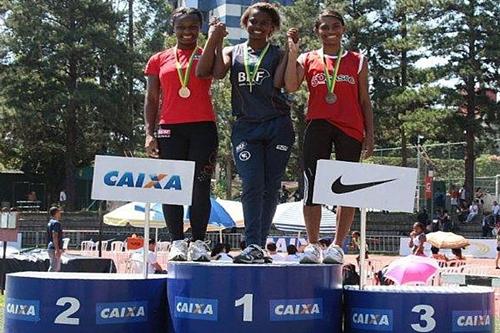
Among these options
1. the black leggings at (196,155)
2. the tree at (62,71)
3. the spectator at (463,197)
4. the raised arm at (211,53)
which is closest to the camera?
the raised arm at (211,53)

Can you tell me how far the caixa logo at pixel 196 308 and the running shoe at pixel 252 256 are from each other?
40 centimetres

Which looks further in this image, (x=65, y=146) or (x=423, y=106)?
(x=65, y=146)

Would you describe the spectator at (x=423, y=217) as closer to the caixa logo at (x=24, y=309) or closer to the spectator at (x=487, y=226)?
the spectator at (x=487, y=226)

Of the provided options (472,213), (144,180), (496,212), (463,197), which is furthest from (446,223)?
(144,180)

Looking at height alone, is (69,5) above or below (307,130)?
above

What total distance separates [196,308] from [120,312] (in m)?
0.43

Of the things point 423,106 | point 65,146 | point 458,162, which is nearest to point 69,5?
point 65,146

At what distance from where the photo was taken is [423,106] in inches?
1292

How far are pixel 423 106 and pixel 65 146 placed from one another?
16.5 metres

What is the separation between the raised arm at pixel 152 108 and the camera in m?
5.46

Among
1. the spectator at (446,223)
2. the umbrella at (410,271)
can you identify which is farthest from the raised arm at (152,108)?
the spectator at (446,223)

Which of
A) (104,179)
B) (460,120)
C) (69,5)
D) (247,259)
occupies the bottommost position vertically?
(247,259)

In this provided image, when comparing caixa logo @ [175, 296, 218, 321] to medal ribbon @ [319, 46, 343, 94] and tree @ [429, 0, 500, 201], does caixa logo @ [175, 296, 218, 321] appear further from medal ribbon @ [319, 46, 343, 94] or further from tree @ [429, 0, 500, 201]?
tree @ [429, 0, 500, 201]

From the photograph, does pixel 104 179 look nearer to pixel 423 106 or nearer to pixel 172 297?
pixel 172 297
